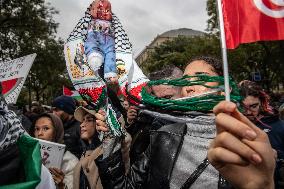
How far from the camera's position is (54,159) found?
125 inches

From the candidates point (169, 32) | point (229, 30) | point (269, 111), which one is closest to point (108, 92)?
point (229, 30)

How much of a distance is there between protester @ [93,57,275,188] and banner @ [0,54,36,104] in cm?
A: 275

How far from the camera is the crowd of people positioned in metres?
1.09

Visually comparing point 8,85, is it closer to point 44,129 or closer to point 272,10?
point 44,129

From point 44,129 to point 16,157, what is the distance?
2.50 m

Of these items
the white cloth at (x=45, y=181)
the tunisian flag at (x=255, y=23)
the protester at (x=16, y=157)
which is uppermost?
the tunisian flag at (x=255, y=23)

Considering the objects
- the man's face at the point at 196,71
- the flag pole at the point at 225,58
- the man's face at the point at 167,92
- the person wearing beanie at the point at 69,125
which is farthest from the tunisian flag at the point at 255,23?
the person wearing beanie at the point at 69,125

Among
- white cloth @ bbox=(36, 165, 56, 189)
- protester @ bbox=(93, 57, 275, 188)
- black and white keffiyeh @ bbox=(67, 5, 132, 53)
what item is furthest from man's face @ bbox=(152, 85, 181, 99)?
white cloth @ bbox=(36, 165, 56, 189)

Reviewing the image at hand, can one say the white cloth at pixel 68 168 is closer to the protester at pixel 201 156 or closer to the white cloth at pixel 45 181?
the protester at pixel 201 156

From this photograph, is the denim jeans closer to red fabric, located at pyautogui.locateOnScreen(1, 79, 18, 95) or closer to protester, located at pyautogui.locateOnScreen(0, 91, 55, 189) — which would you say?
protester, located at pyautogui.locateOnScreen(0, 91, 55, 189)

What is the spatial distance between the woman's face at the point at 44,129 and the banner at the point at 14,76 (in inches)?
35.1

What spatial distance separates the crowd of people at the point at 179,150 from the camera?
3.59 feet

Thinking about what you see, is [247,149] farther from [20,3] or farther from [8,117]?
[20,3]

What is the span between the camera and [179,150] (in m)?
2.08
